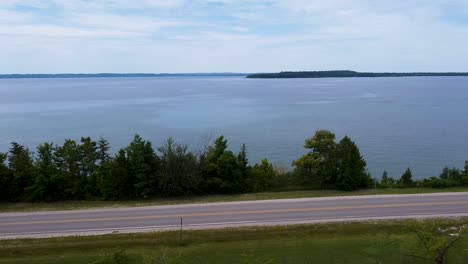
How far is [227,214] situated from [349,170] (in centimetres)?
818

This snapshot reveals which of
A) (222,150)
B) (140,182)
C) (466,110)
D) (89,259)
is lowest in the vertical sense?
(89,259)

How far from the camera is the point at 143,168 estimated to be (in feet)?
86.2

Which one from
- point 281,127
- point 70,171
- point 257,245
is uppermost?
point 281,127

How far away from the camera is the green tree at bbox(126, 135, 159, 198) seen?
26141 millimetres

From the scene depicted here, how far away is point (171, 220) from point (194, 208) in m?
2.09

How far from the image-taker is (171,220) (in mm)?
22016

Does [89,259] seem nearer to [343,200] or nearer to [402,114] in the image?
[343,200]

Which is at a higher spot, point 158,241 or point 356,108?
point 356,108

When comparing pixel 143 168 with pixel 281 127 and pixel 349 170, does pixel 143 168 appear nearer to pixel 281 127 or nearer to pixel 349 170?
pixel 349 170

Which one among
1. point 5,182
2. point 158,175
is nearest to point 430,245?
point 158,175

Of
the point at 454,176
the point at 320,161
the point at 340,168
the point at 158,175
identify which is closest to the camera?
the point at 158,175

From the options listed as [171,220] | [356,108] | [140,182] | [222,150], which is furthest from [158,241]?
[356,108]

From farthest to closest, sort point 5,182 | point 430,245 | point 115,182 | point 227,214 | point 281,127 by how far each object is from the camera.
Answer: point 281,127 → point 5,182 → point 115,182 → point 227,214 → point 430,245

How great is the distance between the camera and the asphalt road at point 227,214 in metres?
21.2
